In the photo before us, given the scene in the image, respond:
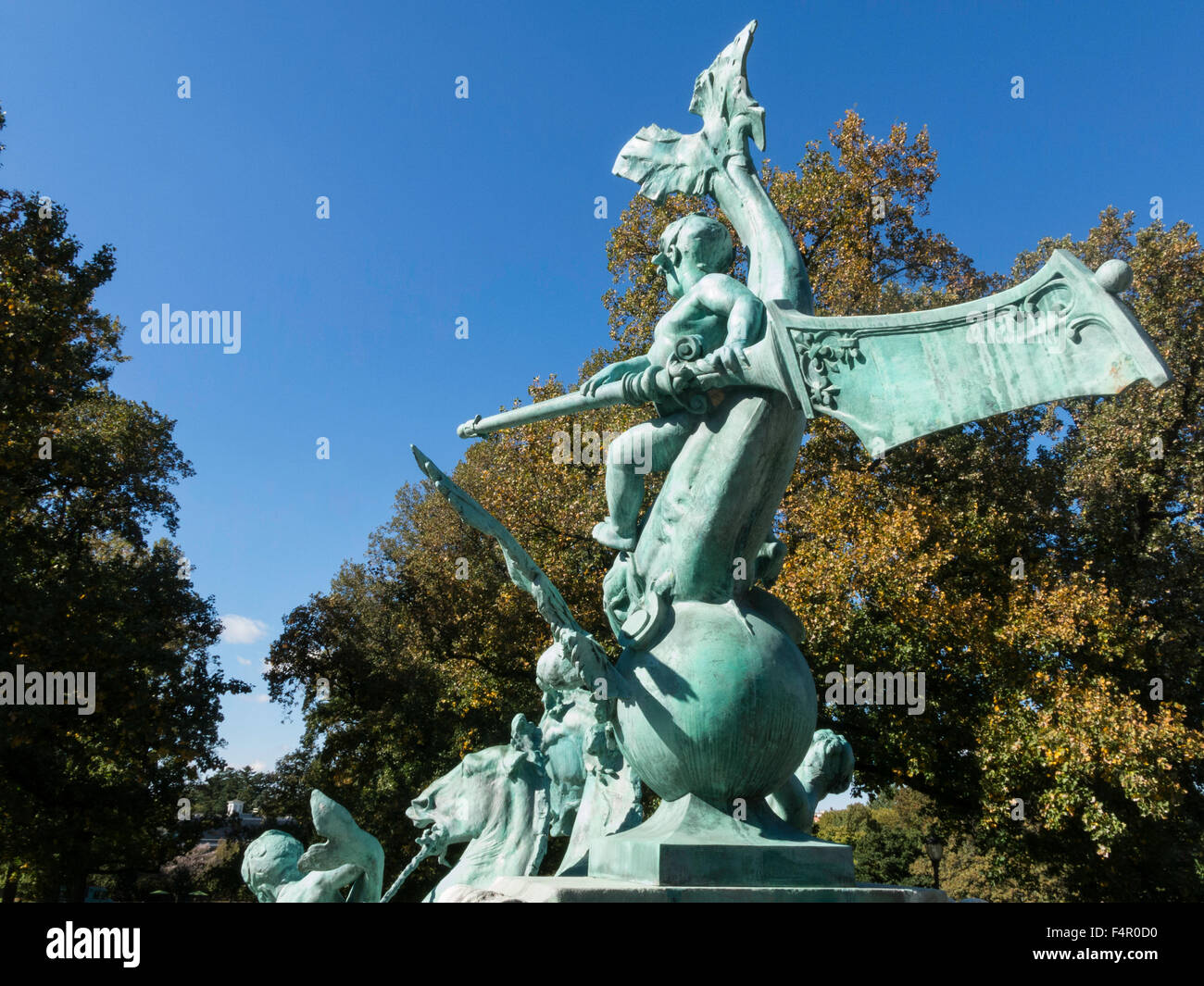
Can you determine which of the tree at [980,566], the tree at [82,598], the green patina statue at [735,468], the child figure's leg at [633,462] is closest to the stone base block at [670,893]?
the green patina statue at [735,468]

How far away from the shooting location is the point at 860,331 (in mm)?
3930

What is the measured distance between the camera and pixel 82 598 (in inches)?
617

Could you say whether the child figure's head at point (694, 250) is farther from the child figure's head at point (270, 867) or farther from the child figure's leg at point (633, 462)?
the child figure's head at point (270, 867)

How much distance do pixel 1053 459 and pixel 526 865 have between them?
51.5 ft

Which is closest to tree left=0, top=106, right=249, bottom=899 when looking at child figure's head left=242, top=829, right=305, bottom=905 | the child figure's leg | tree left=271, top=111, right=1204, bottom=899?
tree left=271, top=111, right=1204, bottom=899

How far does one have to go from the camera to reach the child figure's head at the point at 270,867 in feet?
19.5

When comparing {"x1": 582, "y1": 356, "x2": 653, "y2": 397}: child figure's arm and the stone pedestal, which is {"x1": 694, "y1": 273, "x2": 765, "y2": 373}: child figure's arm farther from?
the stone pedestal

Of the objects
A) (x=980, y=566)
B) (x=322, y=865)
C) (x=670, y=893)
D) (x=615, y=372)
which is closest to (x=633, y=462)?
(x=615, y=372)

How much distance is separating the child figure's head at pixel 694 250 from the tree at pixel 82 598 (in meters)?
12.3

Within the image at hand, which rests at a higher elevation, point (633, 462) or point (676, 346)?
point (676, 346)

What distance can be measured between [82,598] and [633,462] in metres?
14.2

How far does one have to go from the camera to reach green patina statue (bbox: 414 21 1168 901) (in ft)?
11.5

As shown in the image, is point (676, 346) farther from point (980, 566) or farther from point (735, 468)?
point (980, 566)
